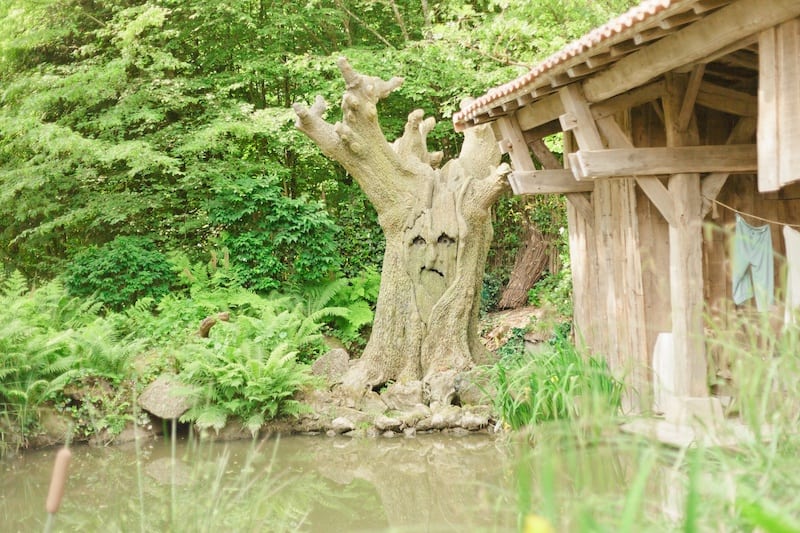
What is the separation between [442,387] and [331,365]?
1.65 meters

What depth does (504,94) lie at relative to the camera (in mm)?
8078

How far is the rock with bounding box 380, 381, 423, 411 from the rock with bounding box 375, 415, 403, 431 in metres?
0.58

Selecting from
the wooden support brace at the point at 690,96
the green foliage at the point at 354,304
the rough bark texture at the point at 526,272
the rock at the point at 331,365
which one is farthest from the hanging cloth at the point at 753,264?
the rough bark texture at the point at 526,272

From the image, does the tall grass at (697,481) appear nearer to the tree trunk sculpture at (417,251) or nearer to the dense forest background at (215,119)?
the tree trunk sculpture at (417,251)

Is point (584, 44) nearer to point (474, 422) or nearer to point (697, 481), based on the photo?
point (474, 422)

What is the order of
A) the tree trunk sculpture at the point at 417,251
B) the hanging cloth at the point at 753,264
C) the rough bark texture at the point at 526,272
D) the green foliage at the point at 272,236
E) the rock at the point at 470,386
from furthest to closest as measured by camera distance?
the rough bark texture at the point at 526,272 → the green foliage at the point at 272,236 → the tree trunk sculpture at the point at 417,251 → the rock at the point at 470,386 → the hanging cloth at the point at 753,264

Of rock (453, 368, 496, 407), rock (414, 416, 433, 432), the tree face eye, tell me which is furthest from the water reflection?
the tree face eye

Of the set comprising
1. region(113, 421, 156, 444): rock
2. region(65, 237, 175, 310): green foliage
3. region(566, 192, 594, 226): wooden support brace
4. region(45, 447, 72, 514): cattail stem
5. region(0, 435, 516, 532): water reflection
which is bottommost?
region(0, 435, 516, 532): water reflection

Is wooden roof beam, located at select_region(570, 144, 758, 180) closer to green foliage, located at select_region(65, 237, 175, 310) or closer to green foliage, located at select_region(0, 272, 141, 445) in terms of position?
A: green foliage, located at select_region(0, 272, 141, 445)

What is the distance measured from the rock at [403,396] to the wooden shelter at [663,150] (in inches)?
89.9

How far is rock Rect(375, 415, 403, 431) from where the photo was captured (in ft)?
31.6

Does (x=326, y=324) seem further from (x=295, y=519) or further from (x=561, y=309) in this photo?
(x=295, y=519)

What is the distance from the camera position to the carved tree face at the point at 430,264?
1105 cm

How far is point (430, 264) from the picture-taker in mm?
11055
